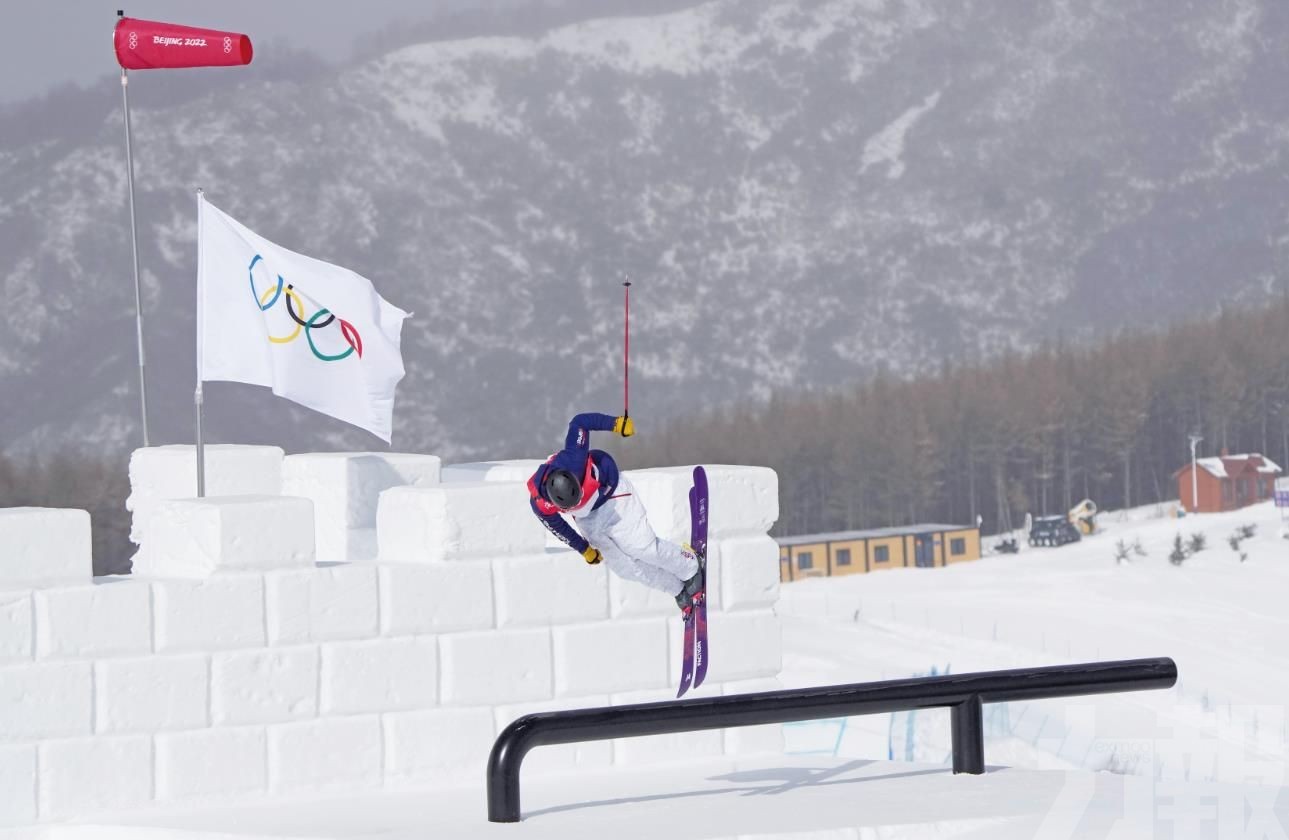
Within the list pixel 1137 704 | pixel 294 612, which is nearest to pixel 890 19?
pixel 1137 704

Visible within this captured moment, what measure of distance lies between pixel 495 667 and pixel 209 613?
3.72 feet

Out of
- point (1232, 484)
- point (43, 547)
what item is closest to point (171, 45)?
point (43, 547)

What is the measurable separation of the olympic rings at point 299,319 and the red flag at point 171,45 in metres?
1.91

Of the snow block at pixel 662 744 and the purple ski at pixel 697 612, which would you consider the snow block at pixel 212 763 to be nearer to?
the snow block at pixel 662 744

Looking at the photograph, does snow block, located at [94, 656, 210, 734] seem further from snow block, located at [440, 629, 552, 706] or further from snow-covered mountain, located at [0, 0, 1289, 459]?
snow-covered mountain, located at [0, 0, 1289, 459]

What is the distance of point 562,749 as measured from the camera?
707 centimetres

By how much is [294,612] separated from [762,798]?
185cm

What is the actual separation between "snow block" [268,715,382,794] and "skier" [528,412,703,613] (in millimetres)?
1229

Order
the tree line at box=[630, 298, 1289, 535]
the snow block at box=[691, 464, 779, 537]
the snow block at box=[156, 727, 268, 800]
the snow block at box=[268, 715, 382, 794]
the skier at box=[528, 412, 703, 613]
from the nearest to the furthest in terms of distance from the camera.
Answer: the skier at box=[528, 412, 703, 613] < the snow block at box=[156, 727, 268, 800] < the snow block at box=[268, 715, 382, 794] < the snow block at box=[691, 464, 779, 537] < the tree line at box=[630, 298, 1289, 535]

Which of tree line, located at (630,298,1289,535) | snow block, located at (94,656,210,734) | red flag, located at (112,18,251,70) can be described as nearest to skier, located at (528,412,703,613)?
snow block, located at (94,656,210,734)

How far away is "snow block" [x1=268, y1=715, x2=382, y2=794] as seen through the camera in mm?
6574

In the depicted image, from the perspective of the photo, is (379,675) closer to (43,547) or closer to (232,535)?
(232,535)

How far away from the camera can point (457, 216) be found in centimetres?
7162

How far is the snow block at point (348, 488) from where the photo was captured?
9.05 metres
